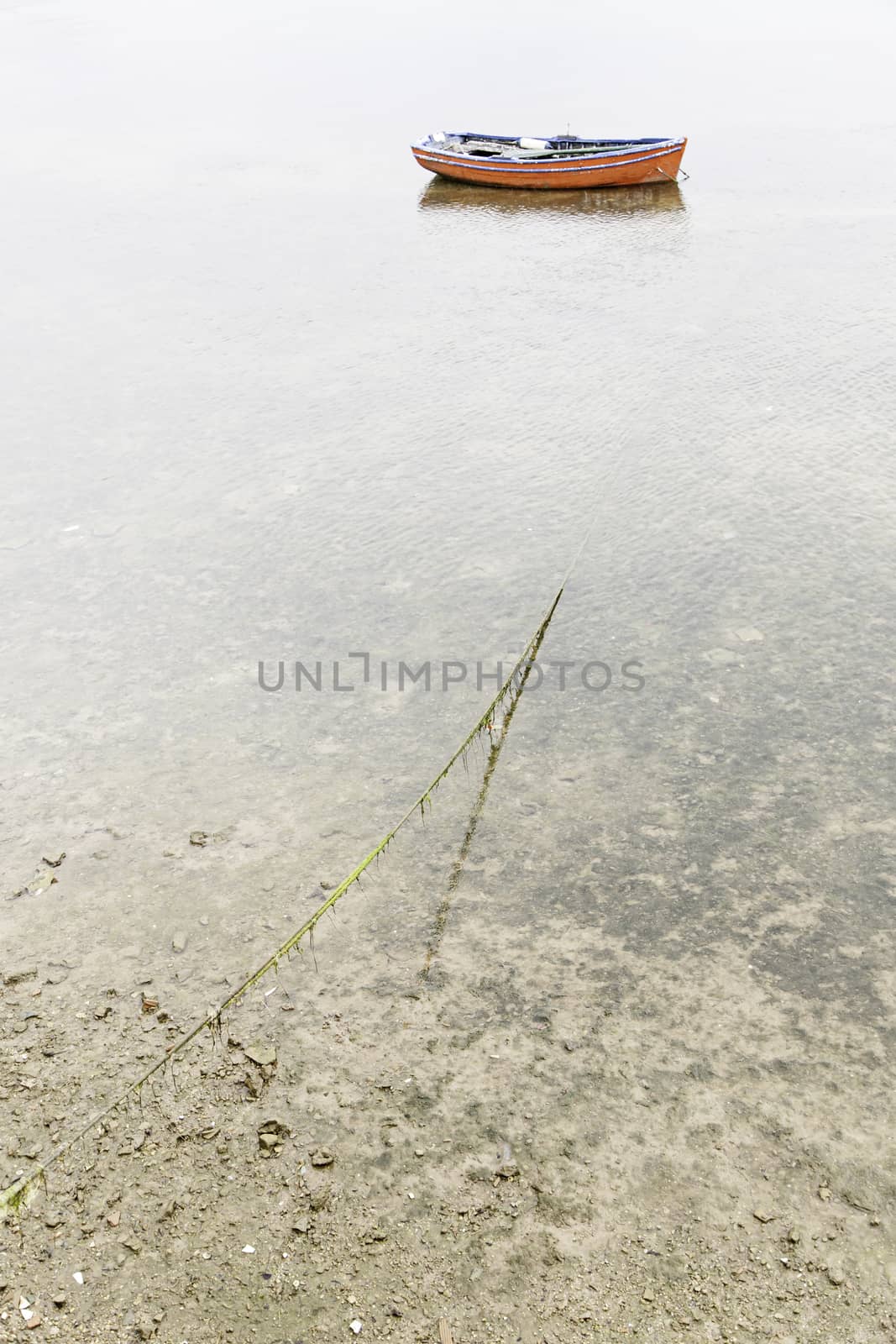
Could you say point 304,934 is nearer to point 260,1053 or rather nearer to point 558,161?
point 260,1053

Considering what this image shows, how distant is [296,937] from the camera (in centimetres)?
580

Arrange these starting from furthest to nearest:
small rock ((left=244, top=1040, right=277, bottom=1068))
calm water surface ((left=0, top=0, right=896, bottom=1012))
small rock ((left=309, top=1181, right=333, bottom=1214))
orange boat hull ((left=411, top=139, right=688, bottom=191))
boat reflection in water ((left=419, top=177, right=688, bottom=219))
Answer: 1. orange boat hull ((left=411, top=139, right=688, bottom=191))
2. boat reflection in water ((left=419, top=177, right=688, bottom=219))
3. calm water surface ((left=0, top=0, right=896, bottom=1012))
4. small rock ((left=244, top=1040, right=277, bottom=1068))
5. small rock ((left=309, top=1181, right=333, bottom=1214))

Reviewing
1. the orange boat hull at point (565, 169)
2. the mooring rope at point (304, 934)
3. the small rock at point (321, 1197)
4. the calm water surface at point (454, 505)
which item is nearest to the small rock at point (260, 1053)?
the mooring rope at point (304, 934)

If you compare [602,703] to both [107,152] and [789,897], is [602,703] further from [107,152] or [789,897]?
[107,152]

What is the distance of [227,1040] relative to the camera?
5.40 meters

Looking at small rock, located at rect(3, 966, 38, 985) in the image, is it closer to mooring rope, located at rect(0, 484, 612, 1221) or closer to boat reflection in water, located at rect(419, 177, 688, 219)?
mooring rope, located at rect(0, 484, 612, 1221)

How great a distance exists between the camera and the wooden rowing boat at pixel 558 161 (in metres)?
19.0

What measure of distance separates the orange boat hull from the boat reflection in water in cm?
13

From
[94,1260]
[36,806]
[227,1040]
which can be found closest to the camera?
[94,1260]

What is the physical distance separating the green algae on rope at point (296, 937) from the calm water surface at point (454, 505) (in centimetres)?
14

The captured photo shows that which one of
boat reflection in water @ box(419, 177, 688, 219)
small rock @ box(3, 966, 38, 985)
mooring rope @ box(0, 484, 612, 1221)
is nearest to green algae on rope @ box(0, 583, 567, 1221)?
mooring rope @ box(0, 484, 612, 1221)

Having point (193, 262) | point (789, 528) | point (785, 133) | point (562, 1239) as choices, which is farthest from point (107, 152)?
point (562, 1239)

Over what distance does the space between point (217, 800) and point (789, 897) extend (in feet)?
11.3

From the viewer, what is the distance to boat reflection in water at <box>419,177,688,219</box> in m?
18.6
